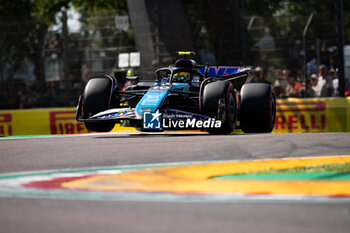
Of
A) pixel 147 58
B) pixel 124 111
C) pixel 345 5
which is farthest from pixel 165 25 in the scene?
pixel 345 5

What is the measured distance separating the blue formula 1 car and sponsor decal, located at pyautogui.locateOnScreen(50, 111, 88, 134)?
1847 millimetres

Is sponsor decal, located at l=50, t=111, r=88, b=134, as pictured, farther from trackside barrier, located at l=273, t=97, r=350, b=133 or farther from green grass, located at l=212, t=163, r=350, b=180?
green grass, located at l=212, t=163, r=350, b=180

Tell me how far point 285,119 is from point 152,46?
4.51m

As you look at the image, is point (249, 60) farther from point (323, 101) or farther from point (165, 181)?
point (165, 181)

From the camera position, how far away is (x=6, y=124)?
1434 centimetres

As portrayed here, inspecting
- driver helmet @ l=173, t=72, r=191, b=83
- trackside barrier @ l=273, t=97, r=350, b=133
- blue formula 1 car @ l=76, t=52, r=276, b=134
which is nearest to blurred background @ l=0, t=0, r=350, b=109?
trackside barrier @ l=273, t=97, r=350, b=133

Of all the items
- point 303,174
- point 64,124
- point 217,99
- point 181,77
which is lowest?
point 64,124

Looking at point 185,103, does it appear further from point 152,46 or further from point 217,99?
point 152,46

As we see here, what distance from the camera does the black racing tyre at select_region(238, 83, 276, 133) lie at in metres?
11.3

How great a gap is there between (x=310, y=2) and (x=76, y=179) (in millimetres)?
22978


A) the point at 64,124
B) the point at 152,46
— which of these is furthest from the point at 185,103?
the point at 152,46

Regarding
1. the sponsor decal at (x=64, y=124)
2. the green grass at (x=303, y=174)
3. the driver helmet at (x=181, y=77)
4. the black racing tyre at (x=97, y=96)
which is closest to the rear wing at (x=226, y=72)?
the driver helmet at (x=181, y=77)

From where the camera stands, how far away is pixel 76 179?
6.45m

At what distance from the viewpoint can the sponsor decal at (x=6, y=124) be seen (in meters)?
14.3
